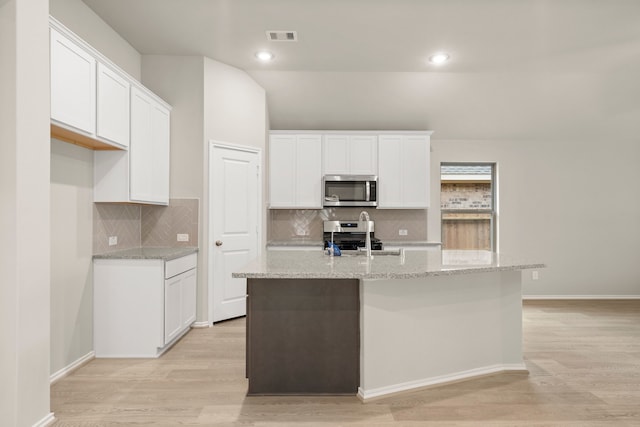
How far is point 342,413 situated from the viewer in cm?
246

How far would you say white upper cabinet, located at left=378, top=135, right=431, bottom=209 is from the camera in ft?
18.6

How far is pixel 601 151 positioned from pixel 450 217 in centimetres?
249

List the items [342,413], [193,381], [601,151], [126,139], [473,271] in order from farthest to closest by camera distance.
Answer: [601,151] → [126,139] → [193,381] → [473,271] → [342,413]

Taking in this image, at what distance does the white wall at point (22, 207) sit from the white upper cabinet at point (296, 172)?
11.3 feet

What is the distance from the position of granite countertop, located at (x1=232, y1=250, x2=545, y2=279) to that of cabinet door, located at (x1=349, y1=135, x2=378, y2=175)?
2.48 meters

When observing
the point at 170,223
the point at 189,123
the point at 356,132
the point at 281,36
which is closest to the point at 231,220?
the point at 170,223

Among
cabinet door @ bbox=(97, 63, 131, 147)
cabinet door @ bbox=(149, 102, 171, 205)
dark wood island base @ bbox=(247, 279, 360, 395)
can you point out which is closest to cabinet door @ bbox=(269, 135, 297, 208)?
cabinet door @ bbox=(149, 102, 171, 205)

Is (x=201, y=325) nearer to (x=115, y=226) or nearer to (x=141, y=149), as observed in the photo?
(x=115, y=226)

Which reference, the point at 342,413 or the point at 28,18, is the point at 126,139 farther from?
the point at 342,413

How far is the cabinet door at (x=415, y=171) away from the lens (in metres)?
5.68

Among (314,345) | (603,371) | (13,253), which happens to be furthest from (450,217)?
(13,253)

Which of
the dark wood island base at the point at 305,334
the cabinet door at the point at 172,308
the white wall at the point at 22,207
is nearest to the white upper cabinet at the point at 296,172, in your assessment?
the cabinet door at the point at 172,308

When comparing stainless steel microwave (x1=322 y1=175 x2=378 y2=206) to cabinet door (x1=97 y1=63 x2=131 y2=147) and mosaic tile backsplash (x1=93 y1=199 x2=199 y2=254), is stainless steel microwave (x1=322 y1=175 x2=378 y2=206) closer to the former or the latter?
mosaic tile backsplash (x1=93 y1=199 x2=199 y2=254)

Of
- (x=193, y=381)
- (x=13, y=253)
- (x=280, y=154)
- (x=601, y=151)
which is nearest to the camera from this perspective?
(x=13, y=253)
